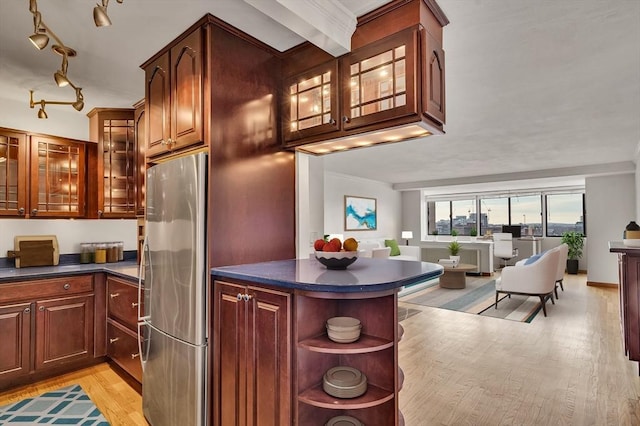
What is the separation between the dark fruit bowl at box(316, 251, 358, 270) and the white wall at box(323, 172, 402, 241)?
5.46m

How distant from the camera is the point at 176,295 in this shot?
2113 millimetres

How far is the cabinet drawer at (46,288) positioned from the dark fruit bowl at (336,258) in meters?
2.41

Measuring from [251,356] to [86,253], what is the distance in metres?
2.78

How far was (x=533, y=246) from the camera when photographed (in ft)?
32.3

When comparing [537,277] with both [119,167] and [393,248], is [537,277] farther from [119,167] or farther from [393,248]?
[119,167]

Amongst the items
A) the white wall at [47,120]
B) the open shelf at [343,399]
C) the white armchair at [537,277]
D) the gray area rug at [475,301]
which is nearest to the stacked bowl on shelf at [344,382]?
the open shelf at [343,399]

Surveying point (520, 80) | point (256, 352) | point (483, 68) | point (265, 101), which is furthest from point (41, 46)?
point (520, 80)

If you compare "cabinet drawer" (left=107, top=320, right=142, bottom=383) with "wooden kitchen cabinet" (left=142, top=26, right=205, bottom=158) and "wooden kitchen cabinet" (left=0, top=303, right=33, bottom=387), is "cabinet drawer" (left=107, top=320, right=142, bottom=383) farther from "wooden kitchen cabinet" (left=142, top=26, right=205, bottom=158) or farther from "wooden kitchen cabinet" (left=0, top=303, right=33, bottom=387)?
"wooden kitchen cabinet" (left=142, top=26, right=205, bottom=158)

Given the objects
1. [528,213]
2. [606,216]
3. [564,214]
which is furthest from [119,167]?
[564,214]

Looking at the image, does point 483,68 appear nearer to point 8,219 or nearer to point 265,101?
point 265,101

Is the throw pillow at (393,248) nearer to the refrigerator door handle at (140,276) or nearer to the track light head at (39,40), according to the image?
the refrigerator door handle at (140,276)

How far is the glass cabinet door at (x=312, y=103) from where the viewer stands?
7.11 feet

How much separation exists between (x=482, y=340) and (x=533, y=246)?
7.17m

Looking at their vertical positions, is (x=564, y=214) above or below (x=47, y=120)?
below
